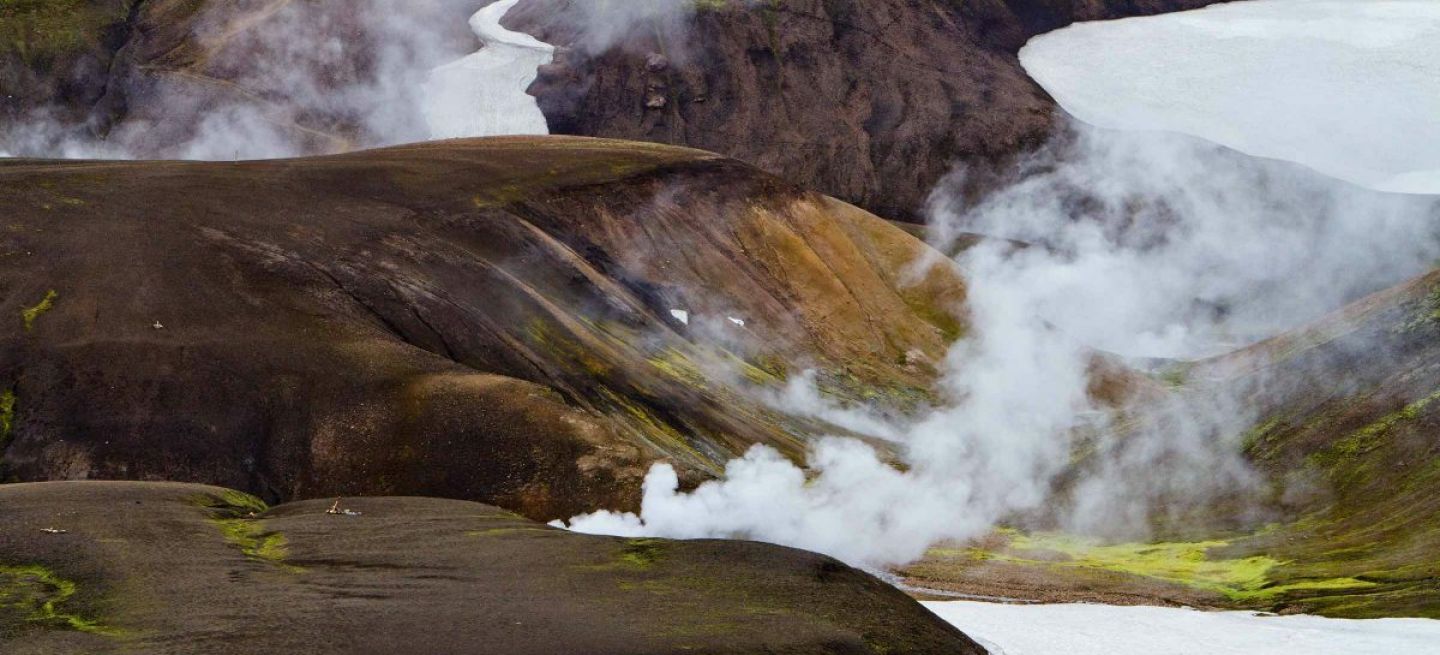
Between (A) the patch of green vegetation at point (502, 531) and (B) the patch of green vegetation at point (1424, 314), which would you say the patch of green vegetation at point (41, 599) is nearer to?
(A) the patch of green vegetation at point (502, 531)

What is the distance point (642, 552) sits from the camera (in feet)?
78.7

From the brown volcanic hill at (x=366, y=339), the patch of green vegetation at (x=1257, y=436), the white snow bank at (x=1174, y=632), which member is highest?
the patch of green vegetation at (x=1257, y=436)

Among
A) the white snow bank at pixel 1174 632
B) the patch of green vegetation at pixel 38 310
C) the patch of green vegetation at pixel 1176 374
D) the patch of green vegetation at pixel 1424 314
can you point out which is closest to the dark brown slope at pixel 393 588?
the white snow bank at pixel 1174 632

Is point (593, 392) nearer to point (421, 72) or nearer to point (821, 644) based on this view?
point (821, 644)

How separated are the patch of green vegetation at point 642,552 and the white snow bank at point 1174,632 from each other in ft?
20.4

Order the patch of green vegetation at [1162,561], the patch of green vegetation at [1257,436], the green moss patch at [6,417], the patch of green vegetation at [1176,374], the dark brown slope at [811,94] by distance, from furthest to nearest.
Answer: the dark brown slope at [811,94] < the patch of green vegetation at [1176,374] < the patch of green vegetation at [1257,436] < the patch of green vegetation at [1162,561] < the green moss patch at [6,417]

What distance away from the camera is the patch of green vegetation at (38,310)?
39.8 m

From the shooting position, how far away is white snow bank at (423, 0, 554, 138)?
105500 millimetres

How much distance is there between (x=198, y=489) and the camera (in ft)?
91.5

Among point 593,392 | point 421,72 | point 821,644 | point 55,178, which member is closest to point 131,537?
point 821,644

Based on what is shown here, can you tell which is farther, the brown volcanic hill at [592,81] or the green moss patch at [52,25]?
the green moss patch at [52,25]

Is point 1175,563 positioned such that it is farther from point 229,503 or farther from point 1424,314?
point 229,503

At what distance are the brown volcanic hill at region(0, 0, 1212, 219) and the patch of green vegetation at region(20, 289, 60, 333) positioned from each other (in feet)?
205

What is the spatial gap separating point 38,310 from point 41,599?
22460 millimetres
